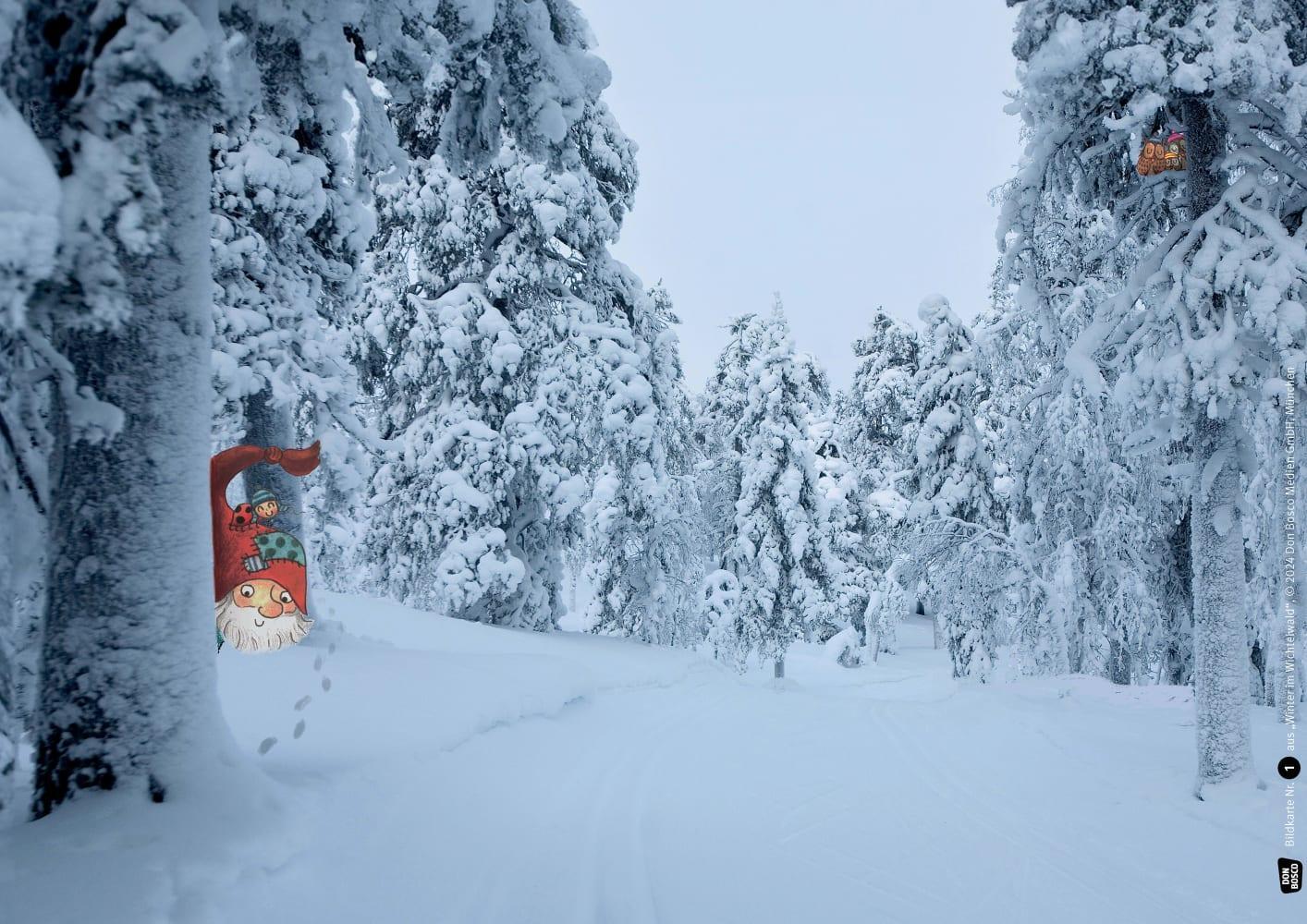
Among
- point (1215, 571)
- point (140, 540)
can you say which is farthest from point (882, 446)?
point (140, 540)

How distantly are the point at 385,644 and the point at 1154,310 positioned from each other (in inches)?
409

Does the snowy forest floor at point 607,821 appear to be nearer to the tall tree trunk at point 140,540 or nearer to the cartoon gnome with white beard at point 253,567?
the tall tree trunk at point 140,540

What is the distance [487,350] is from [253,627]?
363 inches

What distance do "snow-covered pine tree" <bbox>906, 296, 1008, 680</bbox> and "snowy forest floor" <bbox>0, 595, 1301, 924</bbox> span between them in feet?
25.3

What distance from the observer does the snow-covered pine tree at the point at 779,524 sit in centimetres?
2486

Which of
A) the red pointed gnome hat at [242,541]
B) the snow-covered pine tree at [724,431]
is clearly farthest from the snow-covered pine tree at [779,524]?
the red pointed gnome hat at [242,541]

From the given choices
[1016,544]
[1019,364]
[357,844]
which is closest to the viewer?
[357,844]

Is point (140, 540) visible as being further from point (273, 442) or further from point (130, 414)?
point (273, 442)

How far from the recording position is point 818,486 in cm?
2680

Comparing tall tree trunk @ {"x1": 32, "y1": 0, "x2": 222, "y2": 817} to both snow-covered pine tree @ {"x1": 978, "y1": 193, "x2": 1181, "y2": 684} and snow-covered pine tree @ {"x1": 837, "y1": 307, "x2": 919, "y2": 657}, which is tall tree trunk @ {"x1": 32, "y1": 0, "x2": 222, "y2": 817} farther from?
snow-covered pine tree @ {"x1": 837, "y1": 307, "x2": 919, "y2": 657}

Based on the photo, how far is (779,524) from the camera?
2561 centimetres

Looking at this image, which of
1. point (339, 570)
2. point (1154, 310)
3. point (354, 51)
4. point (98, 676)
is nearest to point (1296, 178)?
point (1154, 310)

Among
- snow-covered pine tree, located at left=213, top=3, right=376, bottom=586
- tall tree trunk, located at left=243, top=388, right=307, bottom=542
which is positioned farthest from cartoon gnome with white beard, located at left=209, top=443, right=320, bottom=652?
tall tree trunk, located at left=243, top=388, right=307, bottom=542

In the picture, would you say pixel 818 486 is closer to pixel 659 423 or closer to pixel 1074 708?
pixel 659 423
